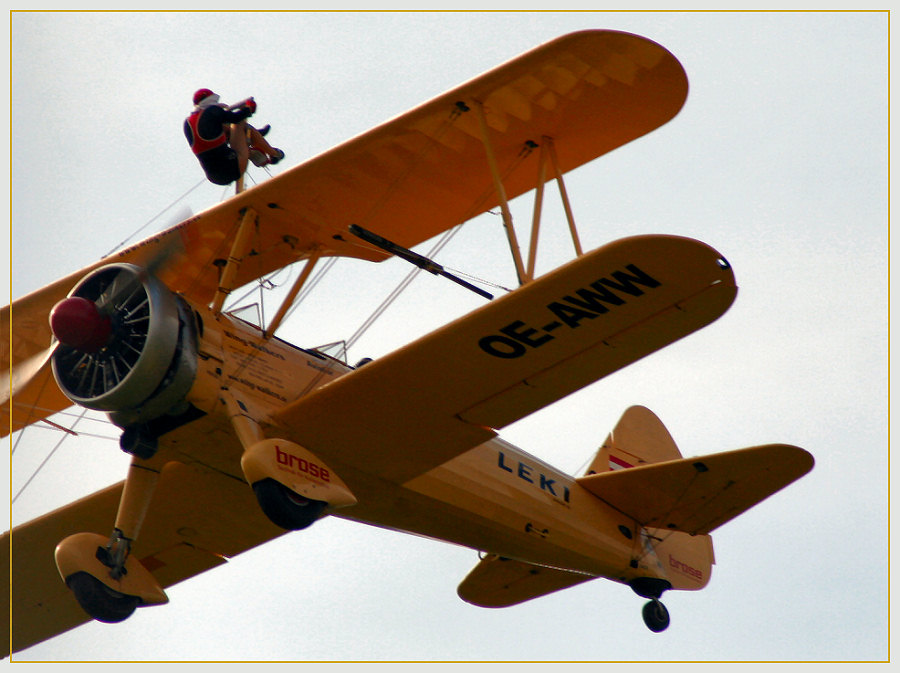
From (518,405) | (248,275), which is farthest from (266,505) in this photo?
(248,275)

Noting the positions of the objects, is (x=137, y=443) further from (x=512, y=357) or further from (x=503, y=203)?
(x=503, y=203)

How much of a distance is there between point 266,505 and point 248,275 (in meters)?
2.81

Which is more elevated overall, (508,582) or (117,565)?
(508,582)

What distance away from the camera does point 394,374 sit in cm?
1009

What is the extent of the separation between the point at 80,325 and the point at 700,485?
17.5ft

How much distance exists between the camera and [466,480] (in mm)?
11609

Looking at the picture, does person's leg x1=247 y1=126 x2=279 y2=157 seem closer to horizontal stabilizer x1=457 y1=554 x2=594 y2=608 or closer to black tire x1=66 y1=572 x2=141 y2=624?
black tire x1=66 y1=572 x2=141 y2=624

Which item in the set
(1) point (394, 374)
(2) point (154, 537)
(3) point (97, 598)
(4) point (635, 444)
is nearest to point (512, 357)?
(1) point (394, 374)

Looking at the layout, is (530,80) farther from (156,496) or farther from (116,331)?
(156,496)

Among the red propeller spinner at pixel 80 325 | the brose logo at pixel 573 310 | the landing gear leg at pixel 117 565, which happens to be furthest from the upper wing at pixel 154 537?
the brose logo at pixel 573 310

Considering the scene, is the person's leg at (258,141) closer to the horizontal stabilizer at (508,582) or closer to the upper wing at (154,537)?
the upper wing at (154,537)

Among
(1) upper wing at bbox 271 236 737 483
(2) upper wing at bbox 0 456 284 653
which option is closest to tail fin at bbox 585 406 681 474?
(2) upper wing at bbox 0 456 284 653

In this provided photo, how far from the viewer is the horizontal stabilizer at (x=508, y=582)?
1325cm

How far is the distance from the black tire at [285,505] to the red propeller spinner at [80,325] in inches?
58.1
